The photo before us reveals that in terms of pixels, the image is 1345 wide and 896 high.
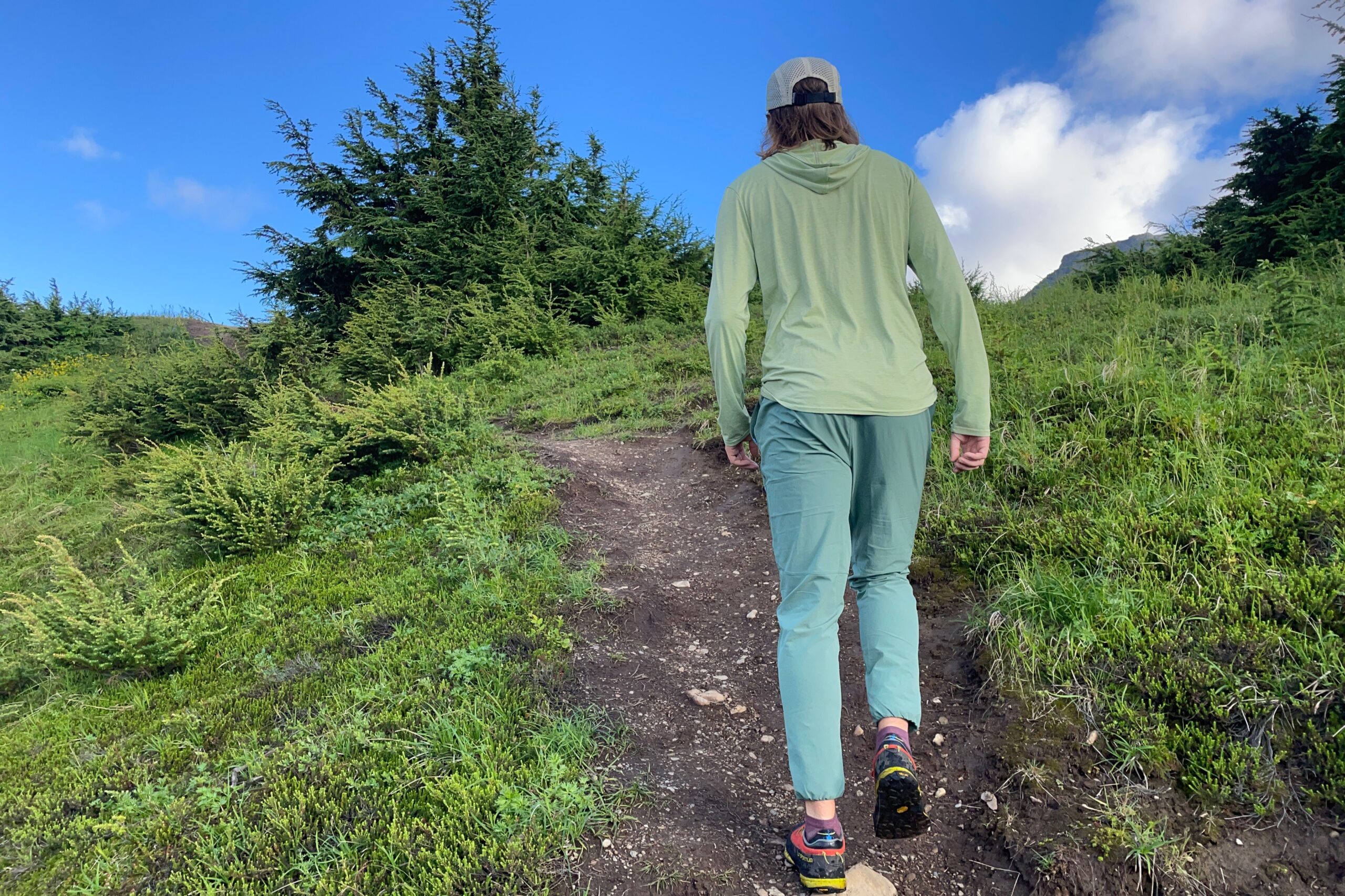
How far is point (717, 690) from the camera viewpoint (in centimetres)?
344

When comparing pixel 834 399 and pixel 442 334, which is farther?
pixel 442 334

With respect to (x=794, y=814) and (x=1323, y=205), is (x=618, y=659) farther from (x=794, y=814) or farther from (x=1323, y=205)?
(x=1323, y=205)

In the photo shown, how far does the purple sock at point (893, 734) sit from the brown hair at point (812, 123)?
1864 mm

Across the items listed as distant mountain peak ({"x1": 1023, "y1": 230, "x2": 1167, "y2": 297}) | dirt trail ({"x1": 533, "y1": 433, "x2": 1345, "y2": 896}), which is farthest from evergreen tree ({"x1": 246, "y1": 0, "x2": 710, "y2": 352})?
dirt trail ({"x1": 533, "y1": 433, "x2": 1345, "y2": 896})

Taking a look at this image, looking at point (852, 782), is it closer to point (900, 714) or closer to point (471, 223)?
point (900, 714)

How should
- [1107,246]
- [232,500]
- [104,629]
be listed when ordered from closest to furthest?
[104,629], [232,500], [1107,246]

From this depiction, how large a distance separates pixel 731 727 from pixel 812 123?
2525 millimetres

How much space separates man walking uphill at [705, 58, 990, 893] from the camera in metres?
2.05

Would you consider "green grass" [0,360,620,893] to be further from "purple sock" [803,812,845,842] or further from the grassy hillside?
"purple sock" [803,812,845,842]

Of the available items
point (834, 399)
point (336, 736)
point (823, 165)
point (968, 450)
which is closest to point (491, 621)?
point (336, 736)

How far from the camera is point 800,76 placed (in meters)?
2.25

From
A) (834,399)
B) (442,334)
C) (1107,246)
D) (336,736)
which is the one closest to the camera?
(834,399)

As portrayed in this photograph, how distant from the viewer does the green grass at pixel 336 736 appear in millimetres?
2283

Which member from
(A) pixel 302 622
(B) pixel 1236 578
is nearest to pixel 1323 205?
(B) pixel 1236 578
